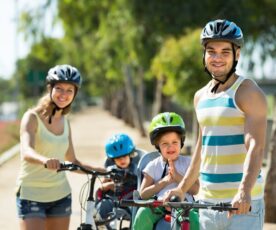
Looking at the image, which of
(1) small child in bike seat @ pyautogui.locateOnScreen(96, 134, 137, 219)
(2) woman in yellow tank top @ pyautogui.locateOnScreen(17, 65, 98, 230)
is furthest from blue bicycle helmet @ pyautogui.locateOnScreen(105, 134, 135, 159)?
(2) woman in yellow tank top @ pyautogui.locateOnScreen(17, 65, 98, 230)

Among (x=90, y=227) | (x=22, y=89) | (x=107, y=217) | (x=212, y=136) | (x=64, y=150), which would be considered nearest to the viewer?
(x=212, y=136)

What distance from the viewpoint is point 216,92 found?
4.25 metres

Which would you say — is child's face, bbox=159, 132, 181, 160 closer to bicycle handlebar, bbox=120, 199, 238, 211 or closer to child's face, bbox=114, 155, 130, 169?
bicycle handlebar, bbox=120, 199, 238, 211

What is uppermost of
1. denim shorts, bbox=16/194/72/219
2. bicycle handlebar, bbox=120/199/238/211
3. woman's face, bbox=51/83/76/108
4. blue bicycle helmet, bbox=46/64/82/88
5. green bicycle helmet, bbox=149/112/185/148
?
blue bicycle helmet, bbox=46/64/82/88

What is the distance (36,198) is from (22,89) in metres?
106

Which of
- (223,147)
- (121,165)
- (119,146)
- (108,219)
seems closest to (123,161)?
(121,165)

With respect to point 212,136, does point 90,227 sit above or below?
below

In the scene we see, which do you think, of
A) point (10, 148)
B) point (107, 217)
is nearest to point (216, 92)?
point (107, 217)

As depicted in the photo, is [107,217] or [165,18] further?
[165,18]

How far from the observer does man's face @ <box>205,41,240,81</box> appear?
4188 mm

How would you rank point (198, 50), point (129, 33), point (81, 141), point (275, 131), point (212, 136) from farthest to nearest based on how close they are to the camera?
point (81, 141) → point (129, 33) → point (198, 50) → point (275, 131) → point (212, 136)

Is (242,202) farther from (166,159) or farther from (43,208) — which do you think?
(43,208)

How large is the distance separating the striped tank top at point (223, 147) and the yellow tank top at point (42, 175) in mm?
1638

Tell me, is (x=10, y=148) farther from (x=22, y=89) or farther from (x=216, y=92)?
(x=22, y=89)
